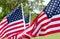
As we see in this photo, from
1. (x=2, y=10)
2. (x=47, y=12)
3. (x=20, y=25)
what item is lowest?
(x=2, y=10)

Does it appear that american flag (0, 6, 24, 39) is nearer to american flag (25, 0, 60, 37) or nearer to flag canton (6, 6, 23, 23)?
flag canton (6, 6, 23, 23)

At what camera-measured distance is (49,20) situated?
7.55 meters

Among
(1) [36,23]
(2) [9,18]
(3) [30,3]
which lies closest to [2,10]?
(3) [30,3]

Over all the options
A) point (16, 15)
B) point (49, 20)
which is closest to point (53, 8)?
point (49, 20)

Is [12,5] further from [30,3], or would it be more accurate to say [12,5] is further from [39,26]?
[39,26]

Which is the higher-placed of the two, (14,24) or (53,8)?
(53,8)

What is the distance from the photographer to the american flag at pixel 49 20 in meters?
7.42

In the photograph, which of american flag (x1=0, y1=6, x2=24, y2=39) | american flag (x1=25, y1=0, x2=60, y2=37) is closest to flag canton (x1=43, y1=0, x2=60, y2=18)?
american flag (x1=25, y1=0, x2=60, y2=37)

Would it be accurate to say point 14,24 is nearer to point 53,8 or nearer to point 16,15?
point 16,15

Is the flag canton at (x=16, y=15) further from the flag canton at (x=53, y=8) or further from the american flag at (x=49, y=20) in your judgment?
the flag canton at (x=53, y=8)

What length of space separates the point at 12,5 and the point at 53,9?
34601mm

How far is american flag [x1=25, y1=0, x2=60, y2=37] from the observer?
7422 mm

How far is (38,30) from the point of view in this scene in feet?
25.4

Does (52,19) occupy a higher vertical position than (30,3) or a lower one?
higher
